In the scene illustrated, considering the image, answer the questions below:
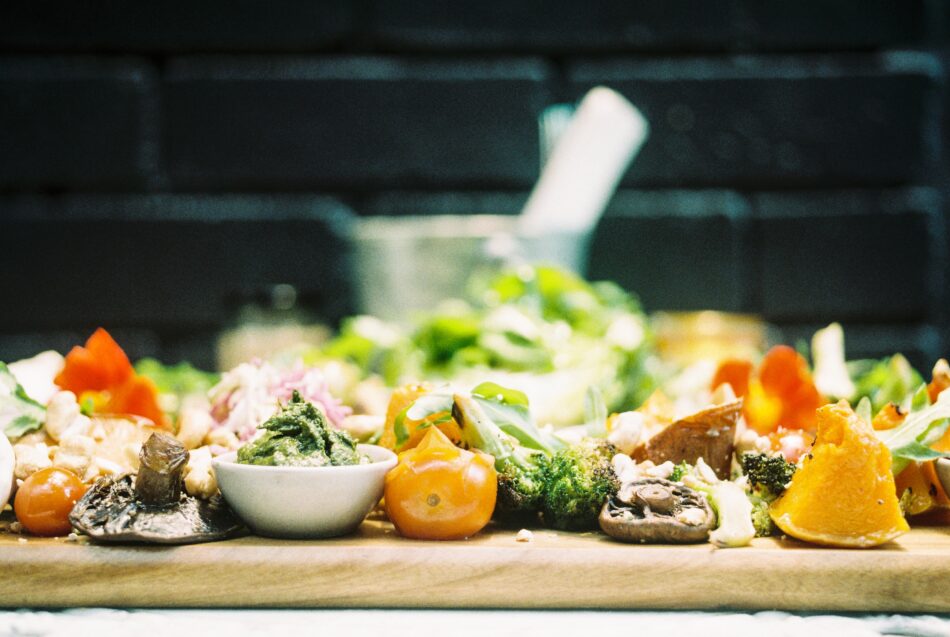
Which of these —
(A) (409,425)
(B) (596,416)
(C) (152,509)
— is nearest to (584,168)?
(B) (596,416)

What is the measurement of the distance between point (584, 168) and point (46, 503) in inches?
60.8

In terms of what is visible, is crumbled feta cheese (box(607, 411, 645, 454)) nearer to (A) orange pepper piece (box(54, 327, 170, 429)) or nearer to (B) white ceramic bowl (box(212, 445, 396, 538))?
(B) white ceramic bowl (box(212, 445, 396, 538))

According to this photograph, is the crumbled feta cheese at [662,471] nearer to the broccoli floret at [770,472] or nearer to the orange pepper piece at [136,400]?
the broccoli floret at [770,472]

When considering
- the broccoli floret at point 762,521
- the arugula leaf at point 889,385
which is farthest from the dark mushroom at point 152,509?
the arugula leaf at point 889,385

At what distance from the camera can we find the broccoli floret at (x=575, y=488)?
2.94ft

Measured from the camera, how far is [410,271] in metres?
1.93

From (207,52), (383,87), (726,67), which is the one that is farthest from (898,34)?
(207,52)

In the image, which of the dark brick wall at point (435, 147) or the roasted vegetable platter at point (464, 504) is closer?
the roasted vegetable platter at point (464, 504)

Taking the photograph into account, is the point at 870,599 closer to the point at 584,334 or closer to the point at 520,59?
the point at 584,334

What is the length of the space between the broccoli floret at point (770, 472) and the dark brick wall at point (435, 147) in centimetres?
179

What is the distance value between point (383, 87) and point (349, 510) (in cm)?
195

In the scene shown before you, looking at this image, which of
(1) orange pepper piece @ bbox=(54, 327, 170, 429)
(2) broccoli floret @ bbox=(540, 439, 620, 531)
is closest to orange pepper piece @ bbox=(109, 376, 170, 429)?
(1) orange pepper piece @ bbox=(54, 327, 170, 429)

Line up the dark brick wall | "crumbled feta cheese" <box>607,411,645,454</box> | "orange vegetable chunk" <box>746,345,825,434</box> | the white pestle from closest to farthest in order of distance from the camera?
"crumbled feta cheese" <box>607,411,645,454</box> < "orange vegetable chunk" <box>746,345,825,434</box> < the white pestle < the dark brick wall

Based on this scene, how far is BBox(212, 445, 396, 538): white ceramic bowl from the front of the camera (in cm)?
85
